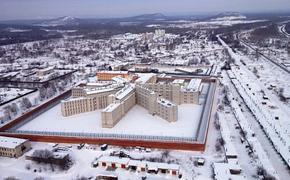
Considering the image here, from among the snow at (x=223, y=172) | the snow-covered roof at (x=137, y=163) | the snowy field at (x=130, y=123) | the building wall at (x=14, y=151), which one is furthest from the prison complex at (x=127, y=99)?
the snow at (x=223, y=172)

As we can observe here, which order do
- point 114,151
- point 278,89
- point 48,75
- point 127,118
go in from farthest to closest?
1. point 48,75
2. point 278,89
3. point 127,118
4. point 114,151

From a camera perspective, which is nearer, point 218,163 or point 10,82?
point 218,163

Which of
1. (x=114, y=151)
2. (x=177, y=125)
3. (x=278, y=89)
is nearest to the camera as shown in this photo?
Answer: (x=114, y=151)

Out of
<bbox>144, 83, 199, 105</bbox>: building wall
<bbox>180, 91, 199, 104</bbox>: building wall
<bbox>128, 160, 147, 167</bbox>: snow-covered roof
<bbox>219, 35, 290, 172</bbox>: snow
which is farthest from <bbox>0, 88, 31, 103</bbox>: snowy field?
<bbox>219, 35, 290, 172</bbox>: snow

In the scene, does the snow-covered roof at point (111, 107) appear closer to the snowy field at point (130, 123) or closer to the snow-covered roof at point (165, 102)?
the snowy field at point (130, 123)

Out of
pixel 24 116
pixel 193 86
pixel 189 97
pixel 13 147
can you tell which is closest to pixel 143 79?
pixel 193 86

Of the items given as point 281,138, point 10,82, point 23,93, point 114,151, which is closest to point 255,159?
point 281,138

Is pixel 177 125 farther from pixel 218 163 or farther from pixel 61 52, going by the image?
pixel 61 52
